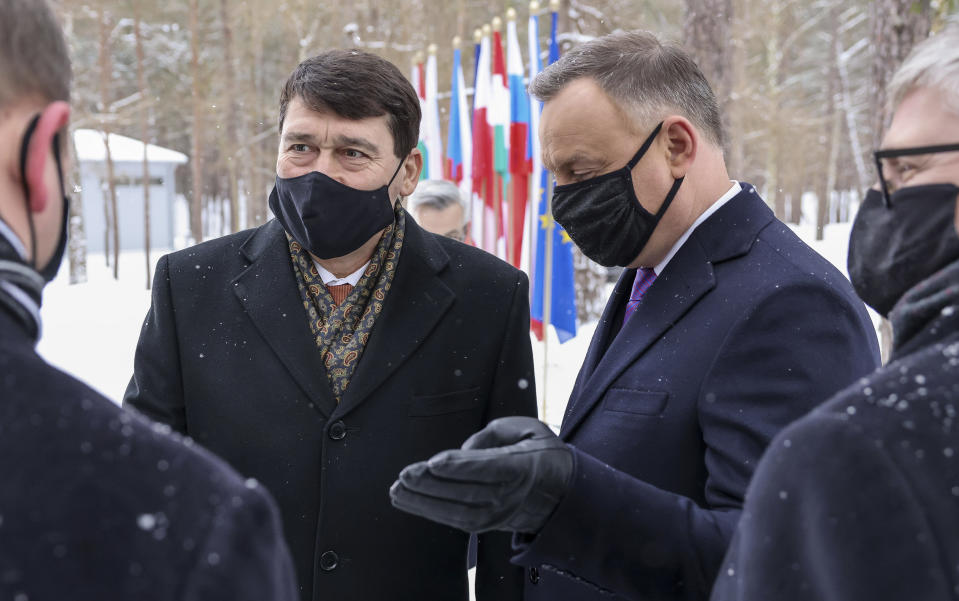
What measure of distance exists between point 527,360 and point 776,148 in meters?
23.4

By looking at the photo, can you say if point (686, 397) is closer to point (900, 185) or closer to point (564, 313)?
point (900, 185)

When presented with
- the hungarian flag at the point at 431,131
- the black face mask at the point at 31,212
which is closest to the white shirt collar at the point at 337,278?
the black face mask at the point at 31,212

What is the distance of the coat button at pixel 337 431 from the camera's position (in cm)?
218

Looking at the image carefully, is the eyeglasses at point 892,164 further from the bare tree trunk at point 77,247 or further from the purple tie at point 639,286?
the bare tree trunk at point 77,247

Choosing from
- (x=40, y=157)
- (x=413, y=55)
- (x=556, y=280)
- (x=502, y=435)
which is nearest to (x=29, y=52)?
(x=40, y=157)

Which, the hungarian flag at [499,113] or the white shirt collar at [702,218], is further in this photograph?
the hungarian flag at [499,113]

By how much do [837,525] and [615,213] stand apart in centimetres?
114

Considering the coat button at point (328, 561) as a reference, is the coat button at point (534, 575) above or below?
above

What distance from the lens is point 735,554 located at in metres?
1.15

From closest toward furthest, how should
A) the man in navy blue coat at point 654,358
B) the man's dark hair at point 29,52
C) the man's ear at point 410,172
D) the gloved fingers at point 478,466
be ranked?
the man's dark hair at point 29,52
the gloved fingers at point 478,466
the man in navy blue coat at point 654,358
the man's ear at point 410,172

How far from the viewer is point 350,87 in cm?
235

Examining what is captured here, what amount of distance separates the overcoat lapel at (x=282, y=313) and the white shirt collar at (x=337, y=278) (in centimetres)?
9

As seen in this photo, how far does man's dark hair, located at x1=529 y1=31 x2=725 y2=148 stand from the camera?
2000 mm

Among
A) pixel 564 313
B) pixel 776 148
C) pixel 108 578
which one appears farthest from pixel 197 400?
pixel 776 148
